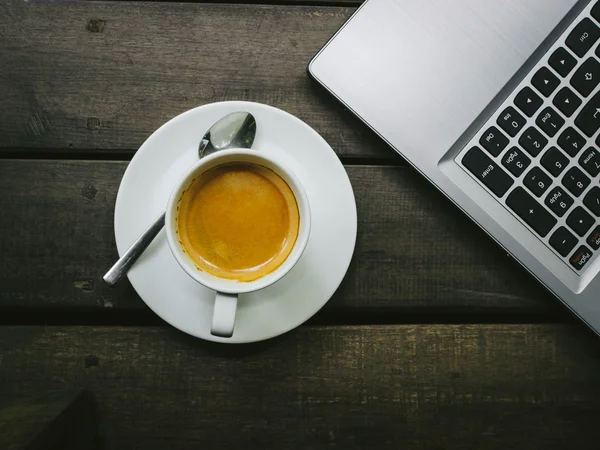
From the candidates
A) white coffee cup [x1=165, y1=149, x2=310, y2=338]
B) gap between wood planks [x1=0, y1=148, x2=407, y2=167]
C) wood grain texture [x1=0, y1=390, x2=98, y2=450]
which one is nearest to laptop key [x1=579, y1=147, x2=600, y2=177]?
gap between wood planks [x1=0, y1=148, x2=407, y2=167]

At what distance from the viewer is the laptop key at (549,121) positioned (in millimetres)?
633

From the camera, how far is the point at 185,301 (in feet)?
2.17

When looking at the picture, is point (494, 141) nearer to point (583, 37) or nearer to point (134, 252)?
point (583, 37)

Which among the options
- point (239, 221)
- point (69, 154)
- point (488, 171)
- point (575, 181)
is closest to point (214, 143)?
point (239, 221)

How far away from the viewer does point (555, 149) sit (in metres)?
0.64

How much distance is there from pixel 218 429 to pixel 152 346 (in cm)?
15

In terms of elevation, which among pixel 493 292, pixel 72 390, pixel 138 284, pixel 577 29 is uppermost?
pixel 577 29

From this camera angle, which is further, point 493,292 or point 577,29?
point 493,292

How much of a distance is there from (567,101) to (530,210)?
0.14 m

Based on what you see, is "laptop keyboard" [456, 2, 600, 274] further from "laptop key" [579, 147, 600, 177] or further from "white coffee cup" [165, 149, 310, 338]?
"white coffee cup" [165, 149, 310, 338]

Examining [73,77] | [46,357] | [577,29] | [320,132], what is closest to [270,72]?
[320,132]

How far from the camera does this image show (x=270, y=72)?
28.5 inches

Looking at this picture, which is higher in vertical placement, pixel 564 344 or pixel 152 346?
pixel 564 344

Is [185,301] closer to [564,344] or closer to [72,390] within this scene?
[72,390]
